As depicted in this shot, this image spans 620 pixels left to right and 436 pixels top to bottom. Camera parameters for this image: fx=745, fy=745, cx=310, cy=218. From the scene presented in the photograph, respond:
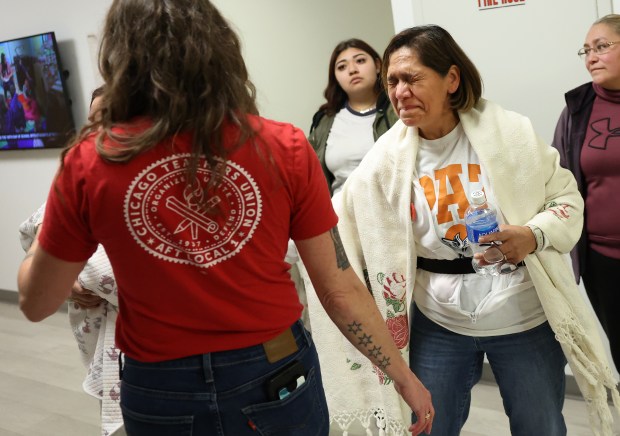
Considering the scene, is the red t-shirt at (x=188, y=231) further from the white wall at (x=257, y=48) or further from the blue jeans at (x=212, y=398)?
the white wall at (x=257, y=48)

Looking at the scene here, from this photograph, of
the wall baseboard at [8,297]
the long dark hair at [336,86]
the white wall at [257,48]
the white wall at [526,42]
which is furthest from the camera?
the wall baseboard at [8,297]

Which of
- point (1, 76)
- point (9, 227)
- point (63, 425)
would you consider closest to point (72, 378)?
point (63, 425)

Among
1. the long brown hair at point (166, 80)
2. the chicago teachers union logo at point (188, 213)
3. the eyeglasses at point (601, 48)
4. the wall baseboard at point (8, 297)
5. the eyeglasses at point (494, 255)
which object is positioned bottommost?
the wall baseboard at point (8, 297)

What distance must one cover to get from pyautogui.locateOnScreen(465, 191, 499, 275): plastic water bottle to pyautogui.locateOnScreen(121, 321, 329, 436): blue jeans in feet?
2.25

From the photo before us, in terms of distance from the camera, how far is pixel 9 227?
251 inches

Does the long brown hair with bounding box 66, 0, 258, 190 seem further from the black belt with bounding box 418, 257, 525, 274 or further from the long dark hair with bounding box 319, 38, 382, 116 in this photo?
the long dark hair with bounding box 319, 38, 382, 116

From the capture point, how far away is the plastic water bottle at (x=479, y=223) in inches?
75.0

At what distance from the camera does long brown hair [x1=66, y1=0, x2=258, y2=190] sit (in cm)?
128

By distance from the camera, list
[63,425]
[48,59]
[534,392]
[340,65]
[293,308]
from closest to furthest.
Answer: [293,308] < [534,392] < [340,65] < [63,425] < [48,59]

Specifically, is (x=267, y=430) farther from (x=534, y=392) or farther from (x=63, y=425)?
(x=63, y=425)

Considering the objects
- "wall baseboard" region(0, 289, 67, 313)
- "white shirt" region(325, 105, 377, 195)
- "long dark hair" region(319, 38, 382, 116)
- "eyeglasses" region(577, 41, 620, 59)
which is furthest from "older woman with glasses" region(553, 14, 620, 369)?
"wall baseboard" region(0, 289, 67, 313)

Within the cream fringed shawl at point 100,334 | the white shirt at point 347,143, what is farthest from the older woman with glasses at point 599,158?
the cream fringed shawl at point 100,334

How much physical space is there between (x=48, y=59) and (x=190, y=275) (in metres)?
4.69

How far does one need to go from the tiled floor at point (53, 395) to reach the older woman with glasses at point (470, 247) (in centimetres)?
118
